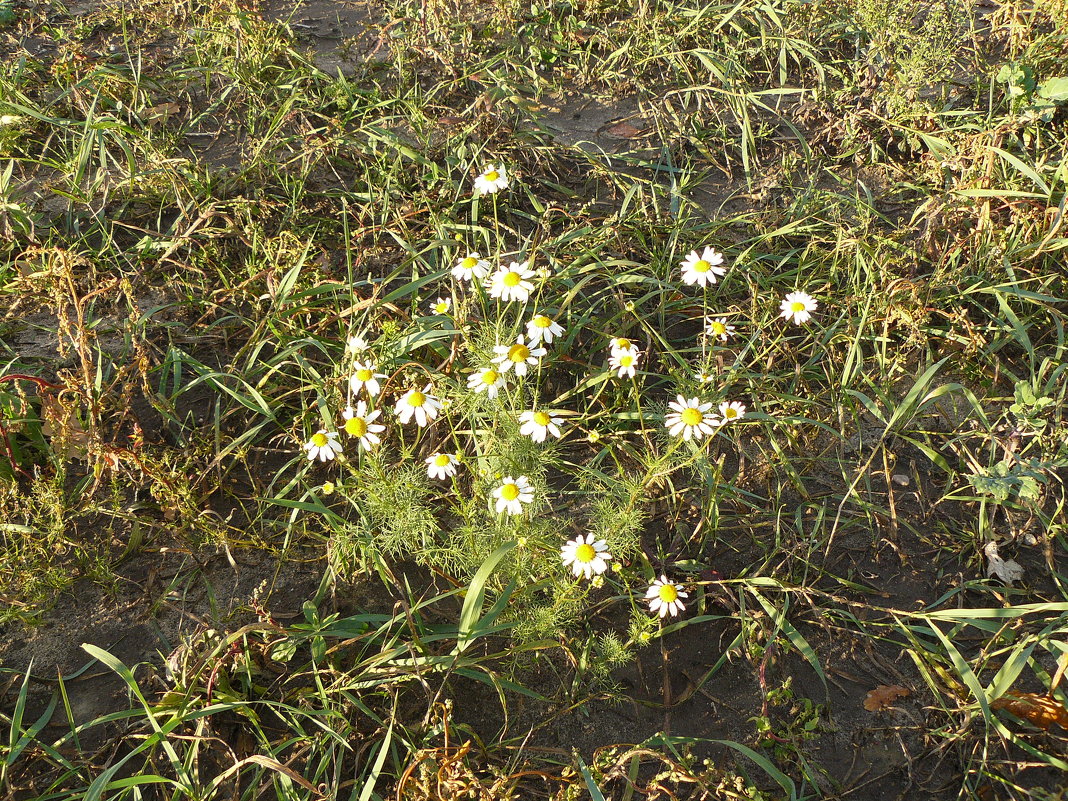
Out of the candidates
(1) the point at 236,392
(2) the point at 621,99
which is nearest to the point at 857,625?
(1) the point at 236,392

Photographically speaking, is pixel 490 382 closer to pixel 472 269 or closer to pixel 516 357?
pixel 516 357

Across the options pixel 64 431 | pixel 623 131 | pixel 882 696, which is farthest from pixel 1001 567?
pixel 64 431

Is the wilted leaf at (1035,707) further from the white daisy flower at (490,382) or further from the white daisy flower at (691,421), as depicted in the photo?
the white daisy flower at (490,382)

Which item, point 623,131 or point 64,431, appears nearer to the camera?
point 64,431

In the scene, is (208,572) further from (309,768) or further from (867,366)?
(867,366)

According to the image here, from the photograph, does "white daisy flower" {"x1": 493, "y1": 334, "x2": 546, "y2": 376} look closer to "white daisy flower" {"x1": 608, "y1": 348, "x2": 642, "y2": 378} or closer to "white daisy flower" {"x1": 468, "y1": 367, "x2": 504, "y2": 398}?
"white daisy flower" {"x1": 468, "y1": 367, "x2": 504, "y2": 398}

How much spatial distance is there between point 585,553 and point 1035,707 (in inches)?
39.7

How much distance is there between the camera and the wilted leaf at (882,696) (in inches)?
69.6

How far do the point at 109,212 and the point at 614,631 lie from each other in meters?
2.34

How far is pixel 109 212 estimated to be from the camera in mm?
2895

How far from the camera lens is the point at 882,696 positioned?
1781 mm

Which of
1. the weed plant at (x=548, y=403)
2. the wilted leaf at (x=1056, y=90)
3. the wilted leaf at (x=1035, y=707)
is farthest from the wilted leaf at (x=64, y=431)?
the wilted leaf at (x=1056, y=90)

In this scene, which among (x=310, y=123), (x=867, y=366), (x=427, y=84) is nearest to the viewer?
(x=867, y=366)

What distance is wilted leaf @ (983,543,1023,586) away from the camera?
196 cm
